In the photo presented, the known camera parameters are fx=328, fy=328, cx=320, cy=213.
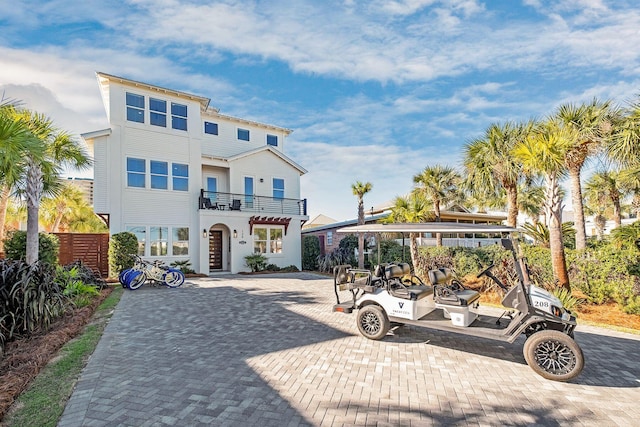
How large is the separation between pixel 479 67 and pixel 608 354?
10438mm

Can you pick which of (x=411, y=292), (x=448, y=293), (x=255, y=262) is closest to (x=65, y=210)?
(x=255, y=262)

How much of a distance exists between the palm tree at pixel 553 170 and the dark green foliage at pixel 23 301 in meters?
11.9

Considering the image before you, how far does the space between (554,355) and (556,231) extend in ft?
18.2

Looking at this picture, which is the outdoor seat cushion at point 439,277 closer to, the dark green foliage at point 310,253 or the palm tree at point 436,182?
the palm tree at point 436,182

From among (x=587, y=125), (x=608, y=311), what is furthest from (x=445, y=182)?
(x=608, y=311)

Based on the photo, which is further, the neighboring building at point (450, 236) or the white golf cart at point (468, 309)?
the neighboring building at point (450, 236)

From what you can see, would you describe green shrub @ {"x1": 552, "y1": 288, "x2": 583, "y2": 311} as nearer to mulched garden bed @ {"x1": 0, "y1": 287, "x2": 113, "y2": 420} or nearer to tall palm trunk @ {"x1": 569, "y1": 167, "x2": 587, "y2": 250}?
tall palm trunk @ {"x1": 569, "y1": 167, "x2": 587, "y2": 250}

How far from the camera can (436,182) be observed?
1809 cm

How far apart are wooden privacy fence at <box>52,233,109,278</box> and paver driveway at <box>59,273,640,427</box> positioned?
10.4 m

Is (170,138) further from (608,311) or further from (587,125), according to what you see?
→ (608,311)

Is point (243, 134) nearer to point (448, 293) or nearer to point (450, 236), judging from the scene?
point (450, 236)

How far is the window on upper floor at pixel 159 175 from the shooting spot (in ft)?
55.4

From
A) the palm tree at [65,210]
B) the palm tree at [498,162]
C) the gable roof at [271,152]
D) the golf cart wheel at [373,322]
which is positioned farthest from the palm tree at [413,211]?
the palm tree at [65,210]

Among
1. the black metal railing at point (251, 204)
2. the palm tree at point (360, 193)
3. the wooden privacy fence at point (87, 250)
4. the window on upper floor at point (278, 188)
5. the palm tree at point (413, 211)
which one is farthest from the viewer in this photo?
the window on upper floor at point (278, 188)
